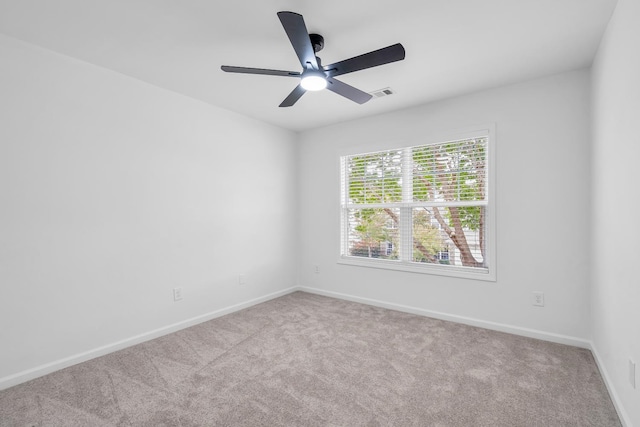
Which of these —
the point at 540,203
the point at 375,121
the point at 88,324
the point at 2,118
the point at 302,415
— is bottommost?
the point at 302,415

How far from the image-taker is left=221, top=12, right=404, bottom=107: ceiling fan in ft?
5.43

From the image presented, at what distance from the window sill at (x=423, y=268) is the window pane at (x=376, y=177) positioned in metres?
0.80

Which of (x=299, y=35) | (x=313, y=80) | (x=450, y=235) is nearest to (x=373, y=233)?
(x=450, y=235)

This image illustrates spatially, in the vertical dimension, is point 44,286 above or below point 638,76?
below

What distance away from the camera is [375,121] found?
390 centimetres

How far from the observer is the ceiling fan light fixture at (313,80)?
2.09 m

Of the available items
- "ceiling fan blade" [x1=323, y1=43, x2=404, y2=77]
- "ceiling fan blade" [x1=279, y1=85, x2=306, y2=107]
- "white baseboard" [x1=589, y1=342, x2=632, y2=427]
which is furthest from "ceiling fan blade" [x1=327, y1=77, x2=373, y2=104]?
"white baseboard" [x1=589, y1=342, x2=632, y2=427]

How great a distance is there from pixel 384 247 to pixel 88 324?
125 inches

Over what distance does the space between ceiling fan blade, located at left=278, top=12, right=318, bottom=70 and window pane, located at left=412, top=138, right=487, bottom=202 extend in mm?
2002

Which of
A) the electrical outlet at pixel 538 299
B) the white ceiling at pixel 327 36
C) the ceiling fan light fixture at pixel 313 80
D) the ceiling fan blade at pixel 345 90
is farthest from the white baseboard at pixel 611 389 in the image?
the ceiling fan light fixture at pixel 313 80

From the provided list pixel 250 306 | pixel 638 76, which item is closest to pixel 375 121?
pixel 638 76

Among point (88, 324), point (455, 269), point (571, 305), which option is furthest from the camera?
point (455, 269)

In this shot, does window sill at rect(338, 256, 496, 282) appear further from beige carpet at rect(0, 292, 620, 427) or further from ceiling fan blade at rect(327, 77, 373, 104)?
ceiling fan blade at rect(327, 77, 373, 104)

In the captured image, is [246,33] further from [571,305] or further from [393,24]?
[571,305]
